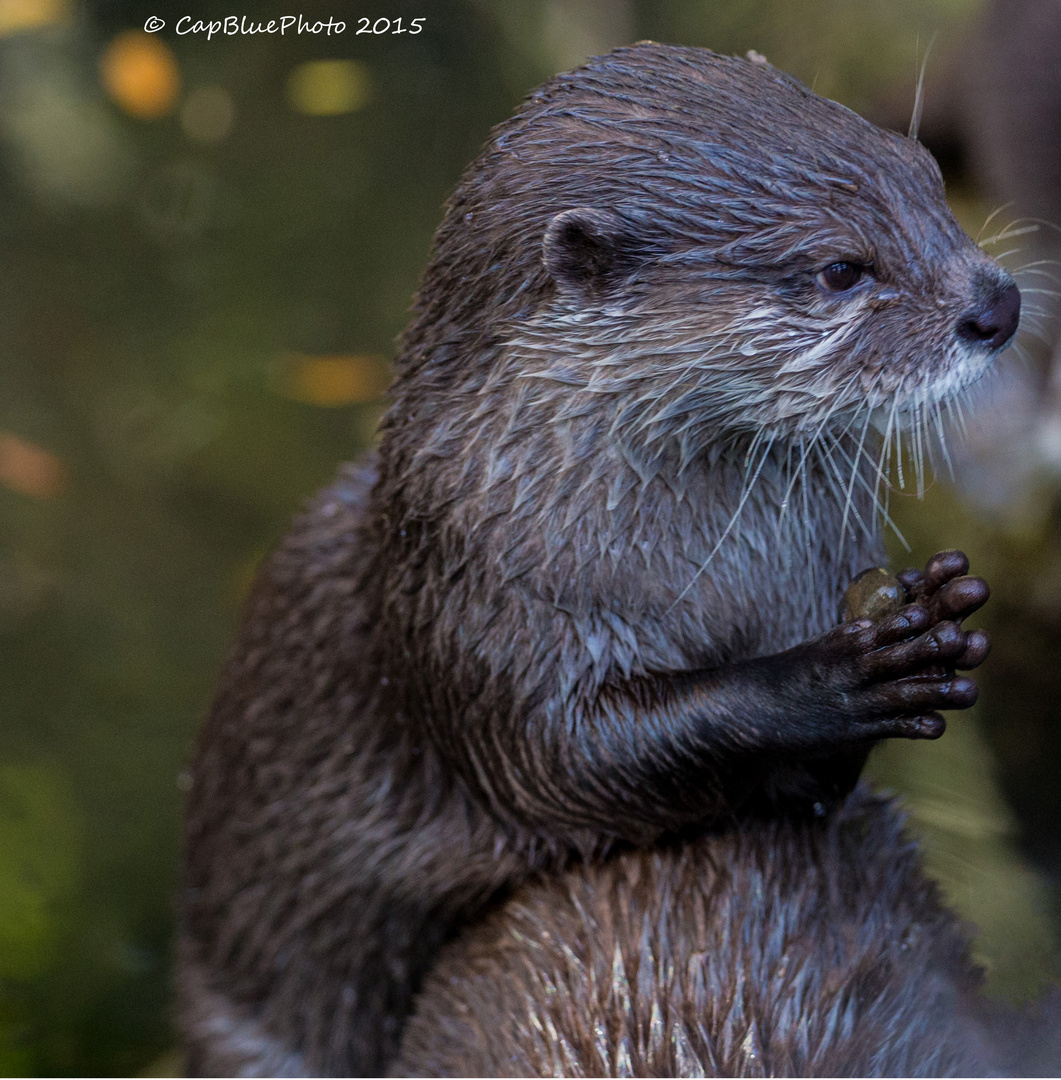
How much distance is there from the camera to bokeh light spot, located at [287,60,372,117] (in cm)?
319

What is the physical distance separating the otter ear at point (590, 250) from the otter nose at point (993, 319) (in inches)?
11.6

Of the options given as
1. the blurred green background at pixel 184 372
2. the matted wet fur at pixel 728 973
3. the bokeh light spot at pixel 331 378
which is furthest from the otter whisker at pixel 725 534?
the bokeh light spot at pixel 331 378

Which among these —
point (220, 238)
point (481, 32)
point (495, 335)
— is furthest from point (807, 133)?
point (220, 238)

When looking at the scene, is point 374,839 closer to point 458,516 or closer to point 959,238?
point 458,516

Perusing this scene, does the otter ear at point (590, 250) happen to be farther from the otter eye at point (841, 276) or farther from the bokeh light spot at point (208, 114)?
the bokeh light spot at point (208, 114)

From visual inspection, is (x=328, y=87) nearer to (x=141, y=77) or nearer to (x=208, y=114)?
(x=208, y=114)

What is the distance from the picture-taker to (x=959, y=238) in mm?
1233

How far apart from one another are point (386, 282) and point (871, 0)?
1.34 metres

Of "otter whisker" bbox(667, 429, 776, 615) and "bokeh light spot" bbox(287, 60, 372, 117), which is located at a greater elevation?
"bokeh light spot" bbox(287, 60, 372, 117)

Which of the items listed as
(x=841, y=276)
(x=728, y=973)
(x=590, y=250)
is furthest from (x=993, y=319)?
(x=728, y=973)

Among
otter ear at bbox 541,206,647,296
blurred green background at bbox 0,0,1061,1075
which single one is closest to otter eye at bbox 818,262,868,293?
otter ear at bbox 541,206,647,296

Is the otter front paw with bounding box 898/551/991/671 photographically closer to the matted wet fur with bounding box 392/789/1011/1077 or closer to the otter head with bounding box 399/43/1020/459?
the otter head with bounding box 399/43/1020/459

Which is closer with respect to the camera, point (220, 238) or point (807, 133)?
point (807, 133)

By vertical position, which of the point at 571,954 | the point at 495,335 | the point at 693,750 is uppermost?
the point at 495,335
